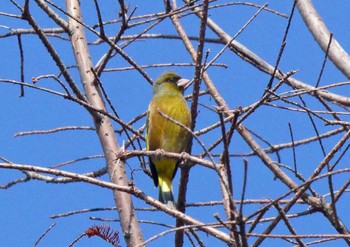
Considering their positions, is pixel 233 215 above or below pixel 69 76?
below

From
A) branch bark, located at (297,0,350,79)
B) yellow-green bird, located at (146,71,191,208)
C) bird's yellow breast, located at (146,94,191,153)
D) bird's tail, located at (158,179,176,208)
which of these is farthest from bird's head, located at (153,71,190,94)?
branch bark, located at (297,0,350,79)

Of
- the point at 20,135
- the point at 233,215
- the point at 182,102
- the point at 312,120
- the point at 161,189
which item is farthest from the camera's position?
the point at 182,102

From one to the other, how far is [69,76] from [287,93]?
1.30 metres

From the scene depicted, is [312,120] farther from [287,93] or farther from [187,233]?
[187,233]

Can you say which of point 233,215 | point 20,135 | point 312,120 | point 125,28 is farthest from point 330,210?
point 20,135

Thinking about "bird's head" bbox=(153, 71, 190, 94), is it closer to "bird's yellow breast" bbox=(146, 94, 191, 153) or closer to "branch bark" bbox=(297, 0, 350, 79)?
"bird's yellow breast" bbox=(146, 94, 191, 153)

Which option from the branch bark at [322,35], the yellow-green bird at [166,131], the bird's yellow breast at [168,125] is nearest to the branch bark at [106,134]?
the yellow-green bird at [166,131]

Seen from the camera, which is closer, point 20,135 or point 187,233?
point 187,233

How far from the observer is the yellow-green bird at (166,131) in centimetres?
510

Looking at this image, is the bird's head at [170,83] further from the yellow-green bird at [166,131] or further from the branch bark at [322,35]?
the branch bark at [322,35]

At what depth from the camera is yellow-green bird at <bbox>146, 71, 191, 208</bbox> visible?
510cm

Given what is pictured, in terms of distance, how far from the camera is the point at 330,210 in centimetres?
319

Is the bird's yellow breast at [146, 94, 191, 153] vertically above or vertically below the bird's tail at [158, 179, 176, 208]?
above

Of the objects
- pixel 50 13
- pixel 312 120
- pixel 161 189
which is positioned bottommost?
pixel 312 120
